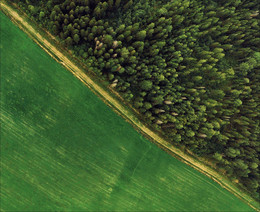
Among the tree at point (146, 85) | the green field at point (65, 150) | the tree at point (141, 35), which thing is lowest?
the green field at point (65, 150)

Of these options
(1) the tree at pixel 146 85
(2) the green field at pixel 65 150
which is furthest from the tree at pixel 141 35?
(2) the green field at pixel 65 150

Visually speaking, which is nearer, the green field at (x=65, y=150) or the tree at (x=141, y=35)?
the tree at (x=141, y=35)

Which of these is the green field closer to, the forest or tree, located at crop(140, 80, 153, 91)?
the forest

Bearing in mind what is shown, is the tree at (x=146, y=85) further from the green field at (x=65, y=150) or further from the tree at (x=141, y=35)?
the tree at (x=141, y=35)

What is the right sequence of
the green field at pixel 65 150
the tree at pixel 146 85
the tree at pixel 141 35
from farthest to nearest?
the tree at pixel 146 85
the green field at pixel 65 150
the tree at pixel 141 35

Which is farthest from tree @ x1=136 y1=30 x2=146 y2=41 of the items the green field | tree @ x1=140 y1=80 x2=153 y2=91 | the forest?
the green field

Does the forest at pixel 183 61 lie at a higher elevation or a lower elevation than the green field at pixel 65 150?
higher

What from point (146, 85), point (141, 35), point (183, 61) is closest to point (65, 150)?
point (146, 85)

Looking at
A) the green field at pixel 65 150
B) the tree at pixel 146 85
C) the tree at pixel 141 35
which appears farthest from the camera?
the tree at pixel 146 85
